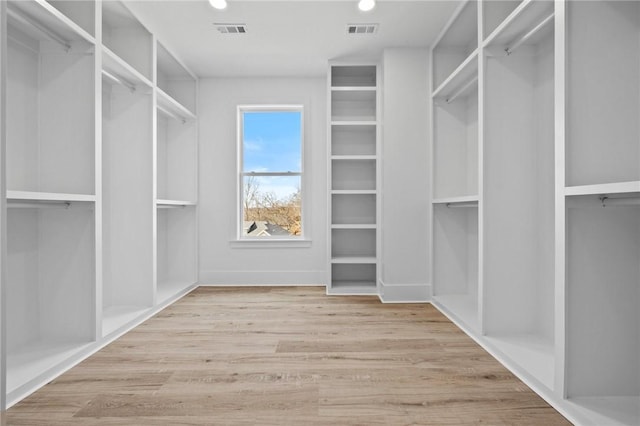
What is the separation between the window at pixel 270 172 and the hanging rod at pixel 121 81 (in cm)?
150

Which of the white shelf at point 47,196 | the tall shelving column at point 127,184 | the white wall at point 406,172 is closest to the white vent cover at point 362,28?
the white wall at point 406,172

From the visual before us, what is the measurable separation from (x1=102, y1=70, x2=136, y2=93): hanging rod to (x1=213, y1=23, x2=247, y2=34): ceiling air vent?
2.81 ft

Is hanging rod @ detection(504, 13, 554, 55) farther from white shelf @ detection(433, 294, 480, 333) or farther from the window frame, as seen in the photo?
the window frame

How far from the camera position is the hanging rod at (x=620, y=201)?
1.44 meters

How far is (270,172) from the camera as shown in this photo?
14.8 feet

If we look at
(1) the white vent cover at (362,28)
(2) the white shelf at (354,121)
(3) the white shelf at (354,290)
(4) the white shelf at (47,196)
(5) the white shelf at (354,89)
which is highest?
(1) the white vent cover at (362,28)

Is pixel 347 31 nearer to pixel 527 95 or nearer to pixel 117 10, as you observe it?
pixel 527 95

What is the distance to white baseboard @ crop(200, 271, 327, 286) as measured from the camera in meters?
4.43

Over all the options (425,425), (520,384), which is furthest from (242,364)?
(520,384)

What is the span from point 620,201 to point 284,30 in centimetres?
279

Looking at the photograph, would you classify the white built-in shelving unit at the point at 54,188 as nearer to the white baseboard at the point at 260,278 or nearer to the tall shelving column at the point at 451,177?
the white baseboard at the point at 260,278

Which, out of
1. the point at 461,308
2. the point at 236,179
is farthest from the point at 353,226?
the point at 236,179

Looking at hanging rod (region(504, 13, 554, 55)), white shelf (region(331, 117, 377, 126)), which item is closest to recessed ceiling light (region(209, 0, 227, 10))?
white shelf (region(331, 117, 377, 126))

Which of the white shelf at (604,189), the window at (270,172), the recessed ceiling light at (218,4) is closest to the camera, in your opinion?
the white shelf at (604,189)
